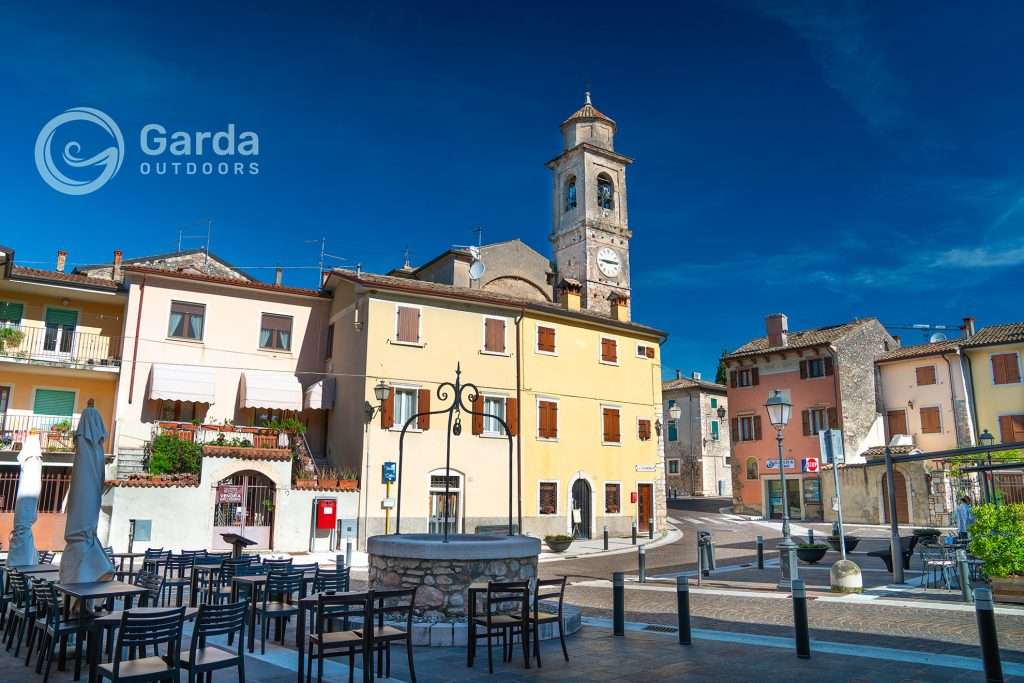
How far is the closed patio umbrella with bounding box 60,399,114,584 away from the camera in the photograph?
859cm

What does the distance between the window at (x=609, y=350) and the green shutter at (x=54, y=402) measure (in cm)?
2069

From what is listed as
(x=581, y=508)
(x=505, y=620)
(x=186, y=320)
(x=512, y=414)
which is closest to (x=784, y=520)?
(x=505, y=620)

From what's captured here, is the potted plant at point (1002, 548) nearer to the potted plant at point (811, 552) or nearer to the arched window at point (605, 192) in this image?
the potted plant at point (811, 552)

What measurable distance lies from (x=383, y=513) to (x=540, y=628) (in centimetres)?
1587

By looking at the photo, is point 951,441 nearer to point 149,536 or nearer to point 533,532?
point 533,532

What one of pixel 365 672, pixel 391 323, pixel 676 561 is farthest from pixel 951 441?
pixel 365 672

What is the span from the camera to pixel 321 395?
27.1 meters

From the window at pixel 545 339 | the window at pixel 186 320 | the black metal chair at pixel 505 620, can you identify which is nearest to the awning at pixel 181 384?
the window at pixel 186 320

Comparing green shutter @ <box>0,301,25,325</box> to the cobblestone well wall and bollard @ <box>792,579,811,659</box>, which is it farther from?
bollard @ <box>792,579,811,659</box>

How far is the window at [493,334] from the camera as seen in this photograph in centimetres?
2817

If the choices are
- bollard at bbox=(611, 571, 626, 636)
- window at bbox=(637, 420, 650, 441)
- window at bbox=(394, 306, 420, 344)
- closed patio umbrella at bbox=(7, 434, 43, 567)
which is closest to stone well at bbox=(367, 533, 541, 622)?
bollard at bbox=(611, 571, 626, 636)

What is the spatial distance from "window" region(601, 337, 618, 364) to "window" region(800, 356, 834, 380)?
1280 centimetres

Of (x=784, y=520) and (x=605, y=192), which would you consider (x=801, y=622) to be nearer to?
(x=784, y=520)

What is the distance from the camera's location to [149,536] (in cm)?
2091
